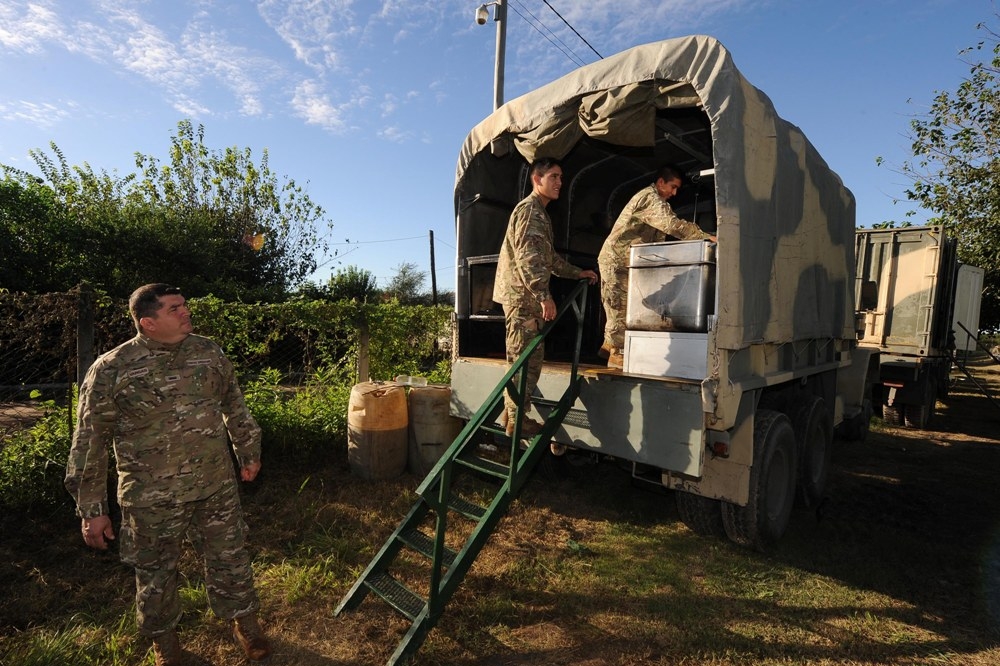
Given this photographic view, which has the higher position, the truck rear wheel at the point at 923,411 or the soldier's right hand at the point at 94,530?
the soldier's right hand at the point at 94,530

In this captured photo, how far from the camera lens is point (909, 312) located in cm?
870

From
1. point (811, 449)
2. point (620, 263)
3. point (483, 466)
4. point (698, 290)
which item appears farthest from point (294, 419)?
point (811, 449)

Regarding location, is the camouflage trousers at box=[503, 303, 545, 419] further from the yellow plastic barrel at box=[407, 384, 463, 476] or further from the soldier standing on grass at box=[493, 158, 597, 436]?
the yellow plastic barrel at box=[407, 384, 463, 476]

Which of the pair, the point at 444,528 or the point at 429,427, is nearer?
the point at 444,528

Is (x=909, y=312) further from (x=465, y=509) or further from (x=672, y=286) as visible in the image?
(x=465, y=509)

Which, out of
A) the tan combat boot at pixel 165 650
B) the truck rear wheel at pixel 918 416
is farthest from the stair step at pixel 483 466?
the truck rear wheel at pixel 918 416

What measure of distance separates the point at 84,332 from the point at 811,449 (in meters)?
5.89

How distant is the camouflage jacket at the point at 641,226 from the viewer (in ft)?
12.0

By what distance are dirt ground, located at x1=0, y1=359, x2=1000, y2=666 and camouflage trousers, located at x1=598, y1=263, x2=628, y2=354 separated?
4.83ft

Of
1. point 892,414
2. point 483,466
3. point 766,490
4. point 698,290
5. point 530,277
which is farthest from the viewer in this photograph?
point 892,414

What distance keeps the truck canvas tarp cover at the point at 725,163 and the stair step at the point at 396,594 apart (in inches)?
83.5

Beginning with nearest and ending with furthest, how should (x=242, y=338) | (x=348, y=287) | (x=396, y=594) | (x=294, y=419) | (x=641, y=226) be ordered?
1. (x=396, y=594)
2. (x=641, y=226)
3. (x=294, y=419)
4. (x=242, y=338)
5. (x=348, y=287)

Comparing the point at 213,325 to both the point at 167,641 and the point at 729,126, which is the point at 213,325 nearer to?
the point at 167,641

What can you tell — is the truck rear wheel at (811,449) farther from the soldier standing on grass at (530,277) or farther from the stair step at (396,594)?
the stair step at (396,594)
